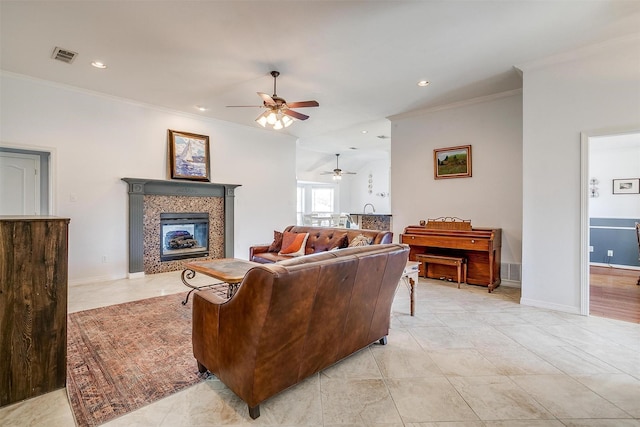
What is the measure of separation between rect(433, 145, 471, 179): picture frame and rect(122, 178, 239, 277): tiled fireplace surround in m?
3.79

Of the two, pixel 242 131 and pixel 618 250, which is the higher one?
pixel 242 131

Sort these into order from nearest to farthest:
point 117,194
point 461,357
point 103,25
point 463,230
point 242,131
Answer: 1. point 461,357
2. point 103,25
3. point 463,230
4. point 117,194
5. point 242,131

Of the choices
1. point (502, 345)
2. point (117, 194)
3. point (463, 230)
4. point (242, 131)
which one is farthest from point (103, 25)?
point (463, 230)

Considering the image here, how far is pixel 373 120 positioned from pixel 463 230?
2.75 metres

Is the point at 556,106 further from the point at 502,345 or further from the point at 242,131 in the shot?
the point at 242,131

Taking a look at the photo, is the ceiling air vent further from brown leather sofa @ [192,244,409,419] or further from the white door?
brown leather sofa @ [192,244,409,419]

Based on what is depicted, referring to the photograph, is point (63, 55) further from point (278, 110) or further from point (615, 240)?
point (615, 240)

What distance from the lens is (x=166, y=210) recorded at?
521 cm

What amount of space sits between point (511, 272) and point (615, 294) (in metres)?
1.18

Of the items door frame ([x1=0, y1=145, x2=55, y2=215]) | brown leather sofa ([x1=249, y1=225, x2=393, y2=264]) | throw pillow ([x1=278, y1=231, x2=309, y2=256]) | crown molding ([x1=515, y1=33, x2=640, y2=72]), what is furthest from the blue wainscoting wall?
door frame ([x1=0, y1=145, x2=55, y2=215])

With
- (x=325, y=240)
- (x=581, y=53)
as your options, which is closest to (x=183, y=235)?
(x=325, y=240)

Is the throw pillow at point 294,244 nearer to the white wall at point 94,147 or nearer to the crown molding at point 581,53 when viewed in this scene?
the white wall at point 94,147

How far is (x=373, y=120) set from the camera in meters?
5.88

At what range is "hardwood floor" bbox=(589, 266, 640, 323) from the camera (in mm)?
3251
